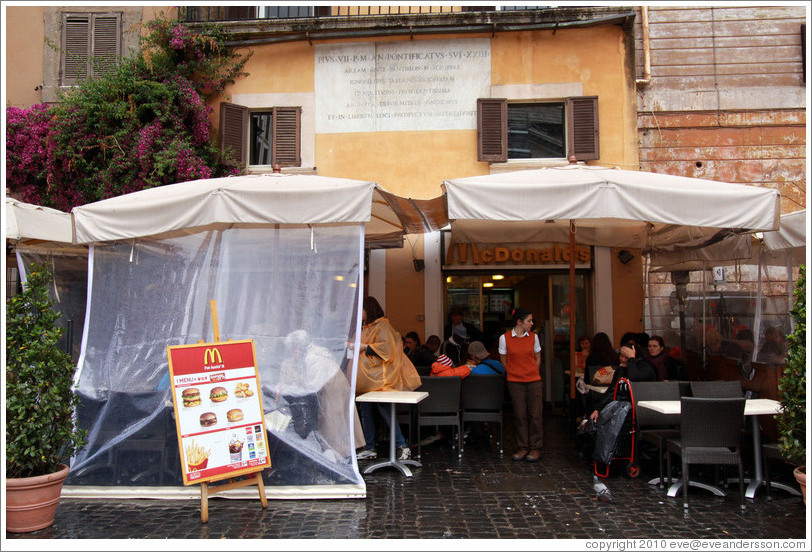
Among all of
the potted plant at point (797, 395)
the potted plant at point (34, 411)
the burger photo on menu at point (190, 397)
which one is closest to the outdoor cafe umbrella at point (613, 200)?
the potted plant at point (797, 395)

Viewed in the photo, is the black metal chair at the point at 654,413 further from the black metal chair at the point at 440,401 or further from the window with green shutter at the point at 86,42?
the window with green shutter at the point at 86,42

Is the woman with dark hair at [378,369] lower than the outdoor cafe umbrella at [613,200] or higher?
lower

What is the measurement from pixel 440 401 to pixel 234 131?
5903 mm

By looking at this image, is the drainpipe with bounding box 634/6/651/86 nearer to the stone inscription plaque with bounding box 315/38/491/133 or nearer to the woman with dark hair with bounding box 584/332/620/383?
the stone inscription plaque with bounding box 315/38/491/133

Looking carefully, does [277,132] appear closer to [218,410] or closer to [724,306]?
[218,410]

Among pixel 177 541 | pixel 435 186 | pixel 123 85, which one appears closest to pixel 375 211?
pixel 435 186

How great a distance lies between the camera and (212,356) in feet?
17.9

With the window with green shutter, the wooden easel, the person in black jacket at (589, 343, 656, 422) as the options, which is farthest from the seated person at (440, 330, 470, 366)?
the window with green shutter

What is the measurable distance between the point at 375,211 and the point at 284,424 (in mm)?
3073

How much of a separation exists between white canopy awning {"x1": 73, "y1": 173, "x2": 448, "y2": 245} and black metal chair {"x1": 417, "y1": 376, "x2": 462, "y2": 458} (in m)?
2.19

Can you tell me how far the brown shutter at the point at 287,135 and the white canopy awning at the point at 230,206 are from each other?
422 cm

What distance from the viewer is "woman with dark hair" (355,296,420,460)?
264 inches

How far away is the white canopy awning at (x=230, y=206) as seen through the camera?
572 cm

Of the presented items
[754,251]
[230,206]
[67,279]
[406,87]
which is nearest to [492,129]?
[406,87]
